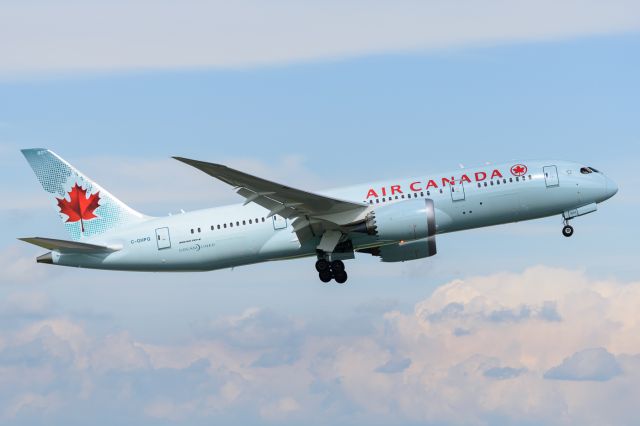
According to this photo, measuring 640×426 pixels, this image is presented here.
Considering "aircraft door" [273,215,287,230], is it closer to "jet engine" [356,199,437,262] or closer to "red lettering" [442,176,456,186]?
"jet engine" [356,199,437,262]

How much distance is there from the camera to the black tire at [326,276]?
2007 inches

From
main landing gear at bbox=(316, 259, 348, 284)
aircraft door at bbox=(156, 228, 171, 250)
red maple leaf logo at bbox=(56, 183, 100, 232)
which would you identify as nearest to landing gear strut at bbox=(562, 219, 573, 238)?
main landing gear at bbox=(316, 259, 348, 284)

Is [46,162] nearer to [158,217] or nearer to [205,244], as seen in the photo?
[158,217]

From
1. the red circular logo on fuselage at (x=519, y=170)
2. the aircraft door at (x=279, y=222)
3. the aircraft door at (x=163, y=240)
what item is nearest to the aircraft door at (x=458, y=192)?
the red circular logo on fuselage at (x=519, y=170)

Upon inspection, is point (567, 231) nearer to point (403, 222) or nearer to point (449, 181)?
point (449, 181)

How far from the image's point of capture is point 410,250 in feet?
172

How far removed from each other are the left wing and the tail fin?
27.7 ft

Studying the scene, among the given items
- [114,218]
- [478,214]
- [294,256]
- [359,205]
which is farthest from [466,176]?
[114,218]

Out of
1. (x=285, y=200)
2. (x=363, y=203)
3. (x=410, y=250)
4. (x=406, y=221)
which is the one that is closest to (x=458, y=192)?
(x=406, y=221)

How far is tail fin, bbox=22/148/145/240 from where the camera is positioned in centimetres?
5303

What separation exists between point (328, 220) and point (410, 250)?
575cm

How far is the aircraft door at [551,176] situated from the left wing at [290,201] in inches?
337

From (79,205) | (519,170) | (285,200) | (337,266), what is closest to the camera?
(285,200)

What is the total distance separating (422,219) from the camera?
47.5 m
